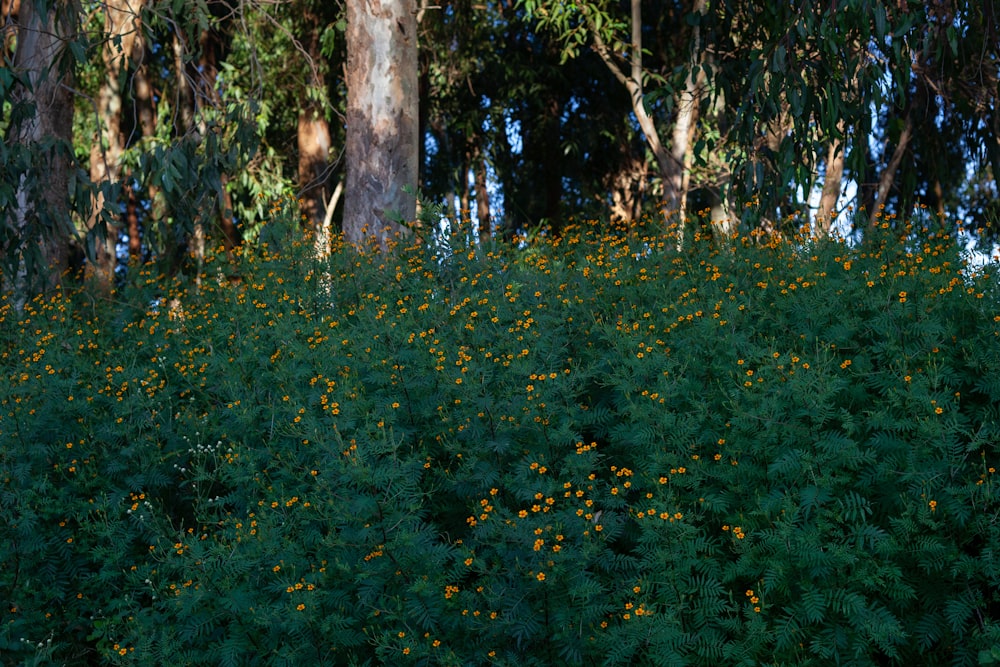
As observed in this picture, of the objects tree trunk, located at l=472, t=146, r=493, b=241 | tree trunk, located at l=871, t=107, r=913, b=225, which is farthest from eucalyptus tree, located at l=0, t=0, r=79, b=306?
tree trunk, located at l=472, t=146, r=493, b=241

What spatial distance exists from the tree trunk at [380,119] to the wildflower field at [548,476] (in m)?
2.44

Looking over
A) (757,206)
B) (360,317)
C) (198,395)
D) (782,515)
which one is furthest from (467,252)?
(782,515)

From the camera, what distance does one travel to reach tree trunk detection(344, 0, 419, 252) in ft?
28.8

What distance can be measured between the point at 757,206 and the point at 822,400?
12.8 ft

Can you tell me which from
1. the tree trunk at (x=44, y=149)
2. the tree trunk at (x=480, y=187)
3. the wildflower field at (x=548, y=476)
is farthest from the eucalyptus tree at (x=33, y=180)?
the tree trunk at (x=480, y=187)

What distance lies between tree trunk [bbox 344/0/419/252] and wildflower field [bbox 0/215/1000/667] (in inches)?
96.0

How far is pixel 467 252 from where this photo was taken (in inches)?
266

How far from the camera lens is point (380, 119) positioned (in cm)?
880

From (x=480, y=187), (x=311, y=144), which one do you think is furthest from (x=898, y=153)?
(x=311, y=144)

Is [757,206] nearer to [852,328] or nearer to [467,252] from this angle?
[467,252]

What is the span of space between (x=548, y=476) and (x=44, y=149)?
18.2ft

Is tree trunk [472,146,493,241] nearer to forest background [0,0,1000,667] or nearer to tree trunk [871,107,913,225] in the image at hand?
tree trunk [871,107,913,225]

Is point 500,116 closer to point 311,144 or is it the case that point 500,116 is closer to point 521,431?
point 311,144

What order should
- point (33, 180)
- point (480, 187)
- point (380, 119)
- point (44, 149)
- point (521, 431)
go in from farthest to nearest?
point (480, 187) → point (380, 119) → point (33, 180) → point (44, 149) → point (521, 431)
